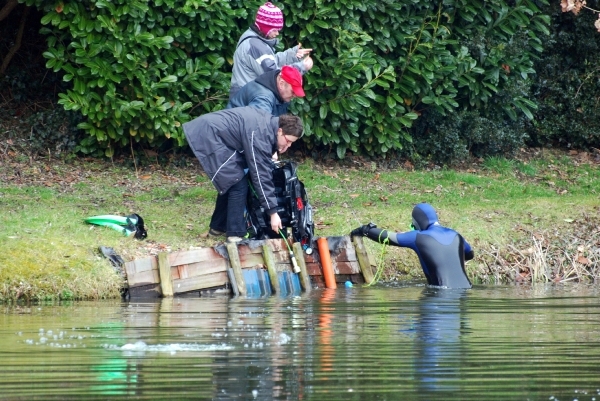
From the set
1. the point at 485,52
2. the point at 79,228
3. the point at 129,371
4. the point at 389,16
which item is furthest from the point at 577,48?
the point at 129,371

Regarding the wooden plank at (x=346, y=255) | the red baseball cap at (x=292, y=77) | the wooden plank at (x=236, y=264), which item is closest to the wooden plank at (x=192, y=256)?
the wooden plank at (x=236, y=264)

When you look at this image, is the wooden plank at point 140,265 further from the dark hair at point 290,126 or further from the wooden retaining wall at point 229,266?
the dark hair at point 290,126

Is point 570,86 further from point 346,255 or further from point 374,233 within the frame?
point 374,233

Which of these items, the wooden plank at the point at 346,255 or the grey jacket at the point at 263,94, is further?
the wooden plank at the point at 346,255

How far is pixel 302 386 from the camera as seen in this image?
7453 millimetres

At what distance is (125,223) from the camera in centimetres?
1400

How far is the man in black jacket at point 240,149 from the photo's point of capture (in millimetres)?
13328

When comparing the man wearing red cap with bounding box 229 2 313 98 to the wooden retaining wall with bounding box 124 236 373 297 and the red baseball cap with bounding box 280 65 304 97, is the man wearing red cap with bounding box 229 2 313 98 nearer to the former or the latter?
the red baseball cap with bounding box 280 65 304 97

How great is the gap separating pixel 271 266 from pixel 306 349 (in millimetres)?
4553

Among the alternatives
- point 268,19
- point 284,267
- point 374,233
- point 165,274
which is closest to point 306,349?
point 165,274

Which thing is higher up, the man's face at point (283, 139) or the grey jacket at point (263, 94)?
the grey jacket at point (263, 94)

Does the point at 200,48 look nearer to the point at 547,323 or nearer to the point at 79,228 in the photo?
the point at 79,228

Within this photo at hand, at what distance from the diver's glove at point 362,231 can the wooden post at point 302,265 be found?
73 cm

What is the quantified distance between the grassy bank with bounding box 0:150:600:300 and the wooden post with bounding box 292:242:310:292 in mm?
1100
